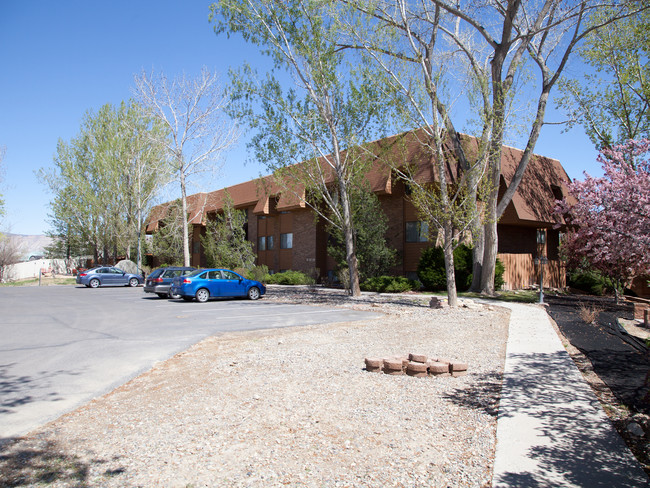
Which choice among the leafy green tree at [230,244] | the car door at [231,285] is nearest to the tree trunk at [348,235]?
the car door at [231,285]

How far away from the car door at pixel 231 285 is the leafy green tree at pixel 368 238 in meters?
6.66

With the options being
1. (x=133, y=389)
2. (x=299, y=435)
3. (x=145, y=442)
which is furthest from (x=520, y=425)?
(x=133, y=389)

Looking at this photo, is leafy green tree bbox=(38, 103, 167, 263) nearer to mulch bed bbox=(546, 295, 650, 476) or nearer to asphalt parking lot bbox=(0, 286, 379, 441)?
asphalt parking lot bbox=(0, 286, 379, 441)

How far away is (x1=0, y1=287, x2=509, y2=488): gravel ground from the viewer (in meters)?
4.11

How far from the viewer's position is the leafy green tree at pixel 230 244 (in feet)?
109

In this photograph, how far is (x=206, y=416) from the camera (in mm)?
5570

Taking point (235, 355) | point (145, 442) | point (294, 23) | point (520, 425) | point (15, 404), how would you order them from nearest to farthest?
point (145, 442) < point (520, 425) < point (15, 404) < point (235, 355) < point (294, 23)

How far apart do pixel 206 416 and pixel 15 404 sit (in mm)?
2646

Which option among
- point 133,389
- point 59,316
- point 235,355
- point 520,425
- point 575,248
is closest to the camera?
point 520,425

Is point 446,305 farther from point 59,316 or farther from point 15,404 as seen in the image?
point 15,404

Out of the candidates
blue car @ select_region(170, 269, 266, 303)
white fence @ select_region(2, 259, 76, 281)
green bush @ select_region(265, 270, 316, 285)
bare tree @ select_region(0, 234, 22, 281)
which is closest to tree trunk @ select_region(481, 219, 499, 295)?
blue car @ select_region(170, 269, 266, 303)

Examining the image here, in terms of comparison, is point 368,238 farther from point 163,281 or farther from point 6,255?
point 6,255

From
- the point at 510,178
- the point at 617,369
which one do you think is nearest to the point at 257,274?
the point at 510,178

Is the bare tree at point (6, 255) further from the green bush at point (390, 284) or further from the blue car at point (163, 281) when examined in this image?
the green bush at point (390, 284)
